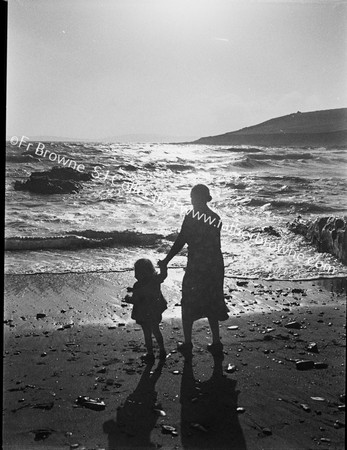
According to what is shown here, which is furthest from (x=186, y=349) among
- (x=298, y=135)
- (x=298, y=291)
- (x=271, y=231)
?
(x=298, y=135)

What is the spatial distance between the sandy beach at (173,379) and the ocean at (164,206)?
55.4 inches

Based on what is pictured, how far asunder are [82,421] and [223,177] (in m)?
6.16

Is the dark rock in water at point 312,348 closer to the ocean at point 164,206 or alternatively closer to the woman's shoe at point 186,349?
the woman's shoe at point 186,349

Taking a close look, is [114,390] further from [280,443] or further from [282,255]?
[282,255]

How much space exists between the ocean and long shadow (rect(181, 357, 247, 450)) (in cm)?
265

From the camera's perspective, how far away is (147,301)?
3.19 metres

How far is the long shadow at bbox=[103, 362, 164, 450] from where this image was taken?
2381mm

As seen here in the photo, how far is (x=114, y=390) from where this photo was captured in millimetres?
2871

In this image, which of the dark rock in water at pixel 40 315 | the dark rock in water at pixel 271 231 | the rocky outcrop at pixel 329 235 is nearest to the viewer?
the dark rock in water at pixel 40 315

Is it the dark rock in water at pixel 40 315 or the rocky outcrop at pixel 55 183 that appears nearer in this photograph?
the dark rock in water at pixel 40 315

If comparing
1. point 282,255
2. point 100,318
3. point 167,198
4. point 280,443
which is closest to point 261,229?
point 282,255

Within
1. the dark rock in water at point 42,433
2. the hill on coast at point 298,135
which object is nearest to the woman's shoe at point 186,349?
the dark rock in water at point 42,433

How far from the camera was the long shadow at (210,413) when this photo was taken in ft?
7.85

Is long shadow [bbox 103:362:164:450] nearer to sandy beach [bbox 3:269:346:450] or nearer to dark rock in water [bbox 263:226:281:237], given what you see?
sandy beach [bbox 3:269:346:450]
